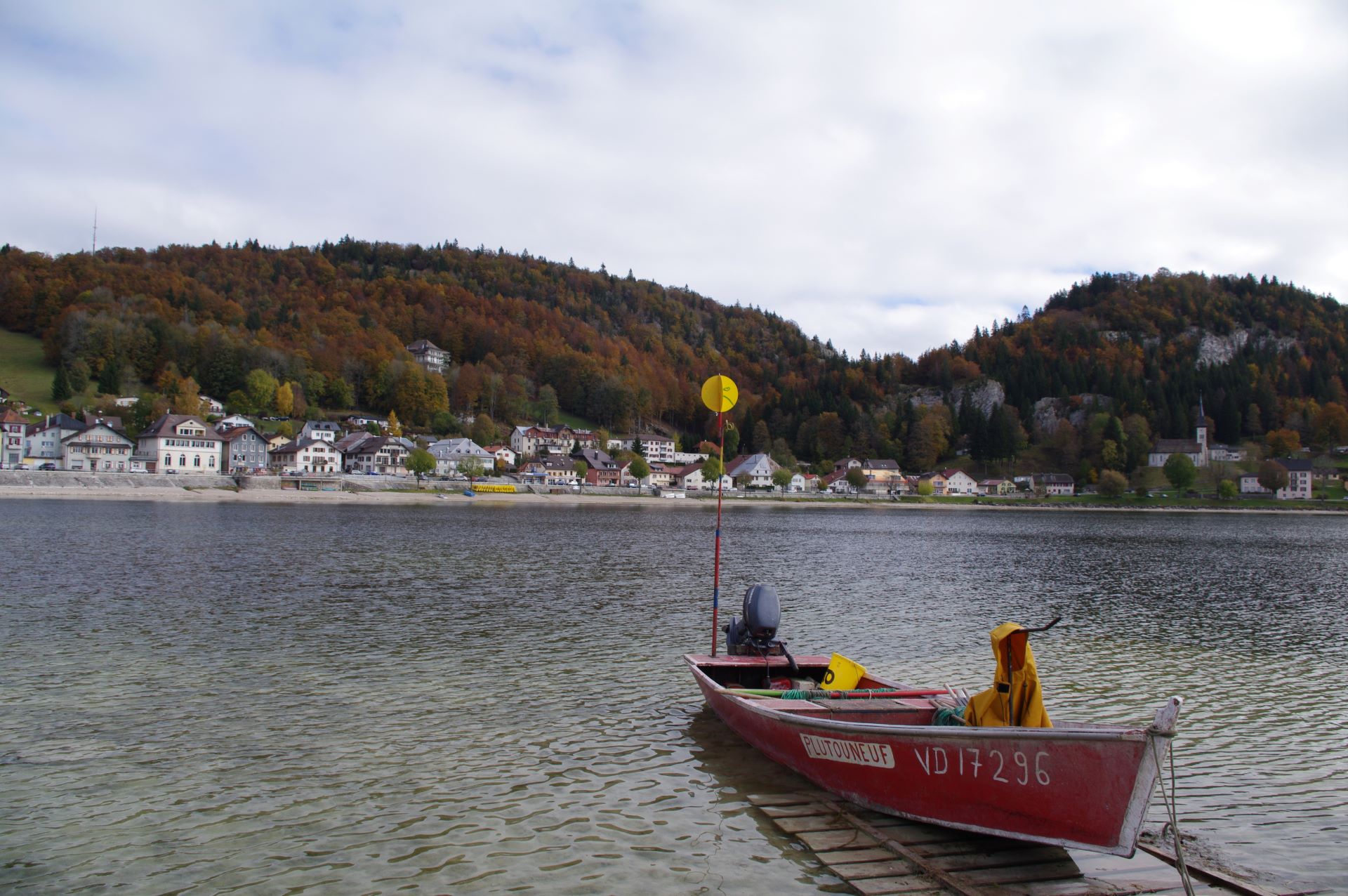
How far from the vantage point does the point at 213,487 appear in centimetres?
10025

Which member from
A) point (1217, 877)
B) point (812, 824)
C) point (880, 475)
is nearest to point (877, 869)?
point (812, 824)

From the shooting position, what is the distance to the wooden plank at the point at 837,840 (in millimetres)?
8430

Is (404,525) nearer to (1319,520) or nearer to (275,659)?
(275,659)

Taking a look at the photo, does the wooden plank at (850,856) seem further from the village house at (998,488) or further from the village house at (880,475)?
the village house at (998,488)

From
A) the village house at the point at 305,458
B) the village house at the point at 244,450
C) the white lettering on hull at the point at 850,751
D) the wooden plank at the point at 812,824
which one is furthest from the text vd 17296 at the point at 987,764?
the village house at the point at 305,458

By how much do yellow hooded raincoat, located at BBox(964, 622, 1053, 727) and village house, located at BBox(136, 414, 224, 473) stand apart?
412 ft

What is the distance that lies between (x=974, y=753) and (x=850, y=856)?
5.42 ft

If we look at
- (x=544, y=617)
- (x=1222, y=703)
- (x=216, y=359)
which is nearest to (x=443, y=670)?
(x=544, y=617)

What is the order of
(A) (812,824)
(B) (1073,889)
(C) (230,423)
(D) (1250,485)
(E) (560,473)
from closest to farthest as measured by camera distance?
(B) (1073,889)
(A) (812,824)
(C) (230,423)
(E) (560,473)
(D) (1250,485)

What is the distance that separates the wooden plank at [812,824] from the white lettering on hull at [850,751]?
2.14ft

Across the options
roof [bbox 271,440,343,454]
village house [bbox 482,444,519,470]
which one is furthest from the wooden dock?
village house [bbox 482,444,519,470]

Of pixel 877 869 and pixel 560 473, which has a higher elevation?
pixel 560 473

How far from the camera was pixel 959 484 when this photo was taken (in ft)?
546

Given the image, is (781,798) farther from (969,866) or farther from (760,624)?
(760,624)
